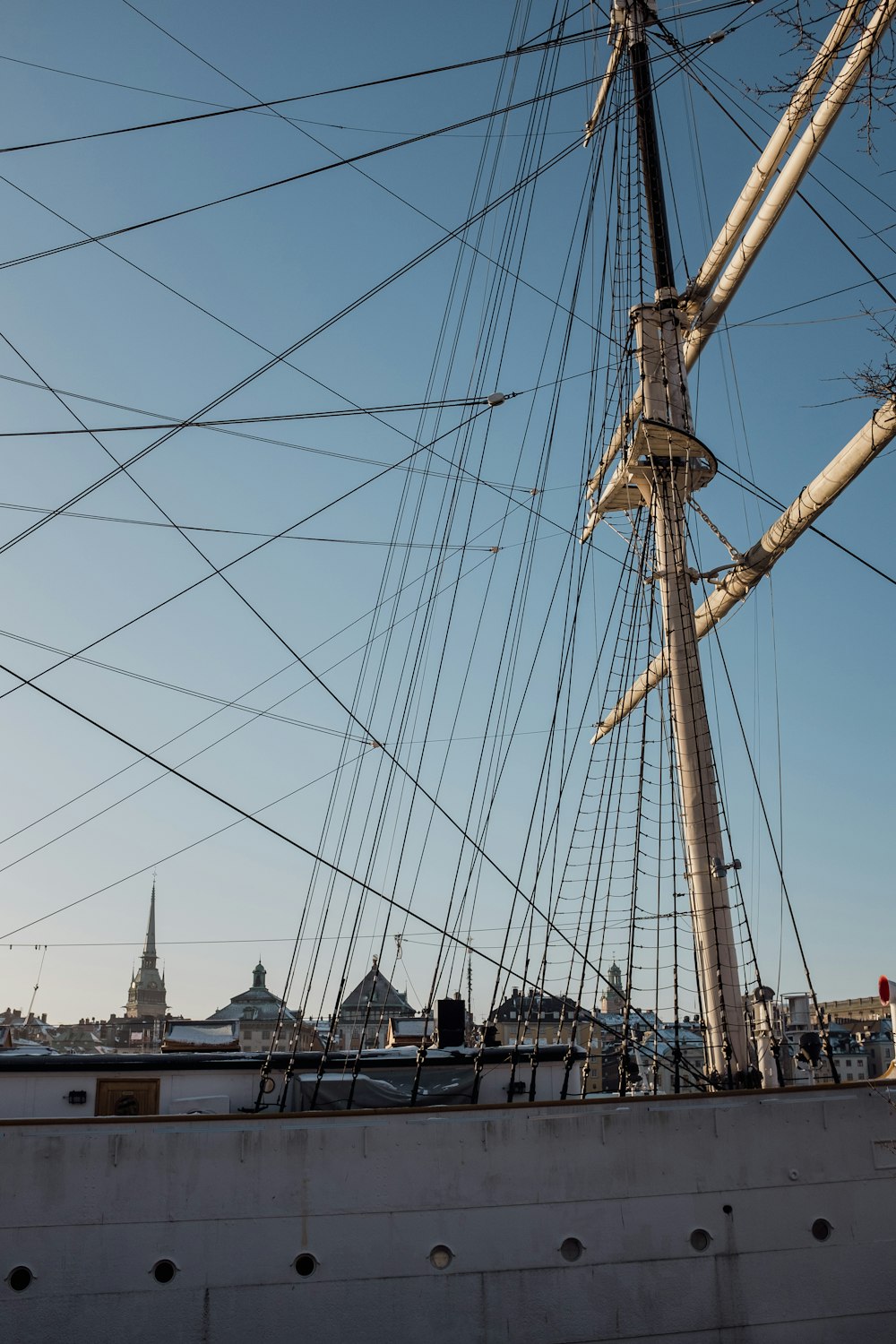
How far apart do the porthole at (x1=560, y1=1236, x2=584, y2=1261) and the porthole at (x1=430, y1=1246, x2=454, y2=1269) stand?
3.15 ft

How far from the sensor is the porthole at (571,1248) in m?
9.45

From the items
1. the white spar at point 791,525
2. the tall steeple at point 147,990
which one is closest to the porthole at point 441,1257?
the white spar at point 791,525

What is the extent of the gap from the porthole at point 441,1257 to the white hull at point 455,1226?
40mm

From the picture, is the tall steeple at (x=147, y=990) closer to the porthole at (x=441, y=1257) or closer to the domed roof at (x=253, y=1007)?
the domed roof at (x=253, y=1007)

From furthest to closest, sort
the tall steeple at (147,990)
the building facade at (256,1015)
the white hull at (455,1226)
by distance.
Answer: the tall steeple at (147,990) < the building facade at (256,1015) < the white hull at (455,1226)

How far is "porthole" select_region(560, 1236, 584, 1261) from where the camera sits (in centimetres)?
945

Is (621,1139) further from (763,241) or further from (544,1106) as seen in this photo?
(763,241)

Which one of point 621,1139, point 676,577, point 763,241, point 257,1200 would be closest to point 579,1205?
point 621,1139

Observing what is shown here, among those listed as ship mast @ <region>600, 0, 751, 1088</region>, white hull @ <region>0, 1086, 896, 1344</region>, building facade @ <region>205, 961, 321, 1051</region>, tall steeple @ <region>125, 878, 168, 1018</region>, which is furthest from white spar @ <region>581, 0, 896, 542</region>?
tall steeple @ <region>125, 878, 168, 1018</region>

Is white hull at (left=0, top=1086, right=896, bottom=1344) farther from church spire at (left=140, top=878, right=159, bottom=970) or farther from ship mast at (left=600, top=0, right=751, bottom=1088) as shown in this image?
church spire at (left=140, top=878, right=159, bottom=970)

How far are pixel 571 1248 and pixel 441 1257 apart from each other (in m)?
1.12

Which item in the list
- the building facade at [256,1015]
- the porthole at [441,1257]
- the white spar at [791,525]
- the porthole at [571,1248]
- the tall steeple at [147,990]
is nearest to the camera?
the porthole at [441,1257]

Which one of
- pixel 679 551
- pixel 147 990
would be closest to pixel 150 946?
pixel 147 990

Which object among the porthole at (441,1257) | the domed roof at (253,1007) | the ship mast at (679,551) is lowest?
the porthole at (441,1257)
